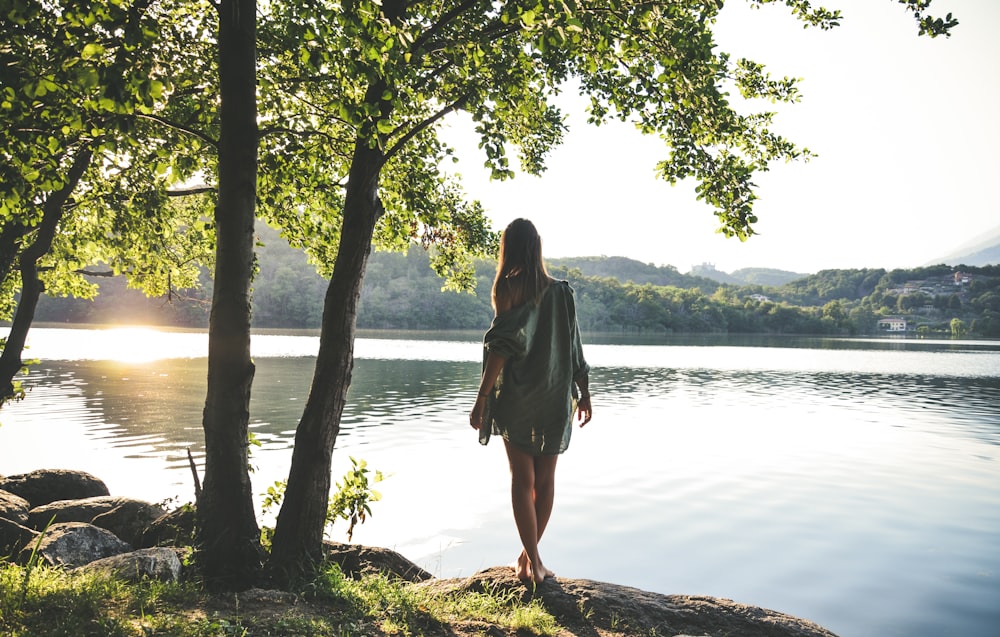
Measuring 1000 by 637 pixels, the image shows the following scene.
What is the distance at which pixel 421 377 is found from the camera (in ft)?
105

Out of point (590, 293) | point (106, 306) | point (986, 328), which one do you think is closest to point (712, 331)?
point (590, 293)

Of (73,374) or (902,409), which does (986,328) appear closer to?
(902,409)

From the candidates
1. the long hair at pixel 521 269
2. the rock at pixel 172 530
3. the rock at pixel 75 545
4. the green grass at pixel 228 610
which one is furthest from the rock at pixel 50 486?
the long hair at pixel 521 269

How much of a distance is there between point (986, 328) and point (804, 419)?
16055cm

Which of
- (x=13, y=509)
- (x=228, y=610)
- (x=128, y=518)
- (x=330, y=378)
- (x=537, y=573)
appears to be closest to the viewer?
(x=228, y=610)

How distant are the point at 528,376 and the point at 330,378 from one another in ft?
5.73

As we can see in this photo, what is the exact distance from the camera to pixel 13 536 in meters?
5.69

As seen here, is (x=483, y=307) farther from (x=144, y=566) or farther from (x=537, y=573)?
(x=144, y=566)

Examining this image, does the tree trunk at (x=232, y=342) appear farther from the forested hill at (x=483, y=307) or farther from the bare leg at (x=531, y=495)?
the forested hill at (x=483, y=307)

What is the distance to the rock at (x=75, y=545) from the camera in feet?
16.7

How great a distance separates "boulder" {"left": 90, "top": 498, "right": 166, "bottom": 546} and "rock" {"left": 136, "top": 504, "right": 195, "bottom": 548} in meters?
0.50

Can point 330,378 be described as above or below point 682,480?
above

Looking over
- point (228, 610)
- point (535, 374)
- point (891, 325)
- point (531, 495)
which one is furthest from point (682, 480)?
point (891, 325)

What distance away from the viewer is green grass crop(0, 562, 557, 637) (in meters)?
3.16
